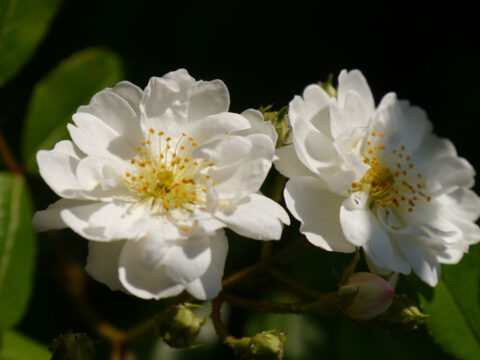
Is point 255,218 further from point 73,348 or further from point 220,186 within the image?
point 73,348

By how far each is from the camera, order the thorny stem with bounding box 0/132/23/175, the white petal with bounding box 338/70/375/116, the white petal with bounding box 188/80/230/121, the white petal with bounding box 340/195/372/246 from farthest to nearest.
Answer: the thorny stem with bounding box 0/132/23/175 < the white petal with bounding box 338/70/375/116 < the white petal with bounding box 188/80/230/121 < the white petal with bounding box 340/195/372/246

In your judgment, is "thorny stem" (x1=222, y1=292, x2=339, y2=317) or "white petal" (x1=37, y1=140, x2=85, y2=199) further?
"thorny stem" (x1=222, y1=292, x2=339, y2=317)

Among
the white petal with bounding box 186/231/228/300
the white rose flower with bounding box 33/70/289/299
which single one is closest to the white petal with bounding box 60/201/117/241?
the white rose flower with bounding box 33/70/289/299

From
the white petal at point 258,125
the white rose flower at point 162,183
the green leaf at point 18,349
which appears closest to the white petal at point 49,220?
the white rose flower at point 162,183

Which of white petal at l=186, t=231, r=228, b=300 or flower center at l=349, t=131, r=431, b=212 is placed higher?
flower center at l=349, t=131, r=431, b=212

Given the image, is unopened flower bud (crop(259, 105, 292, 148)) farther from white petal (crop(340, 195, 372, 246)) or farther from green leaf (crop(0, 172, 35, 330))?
green leaf (crop(0, 172, 35, 330))

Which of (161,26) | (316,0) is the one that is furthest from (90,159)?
(316,0)

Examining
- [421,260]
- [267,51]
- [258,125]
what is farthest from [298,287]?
[267,51]
